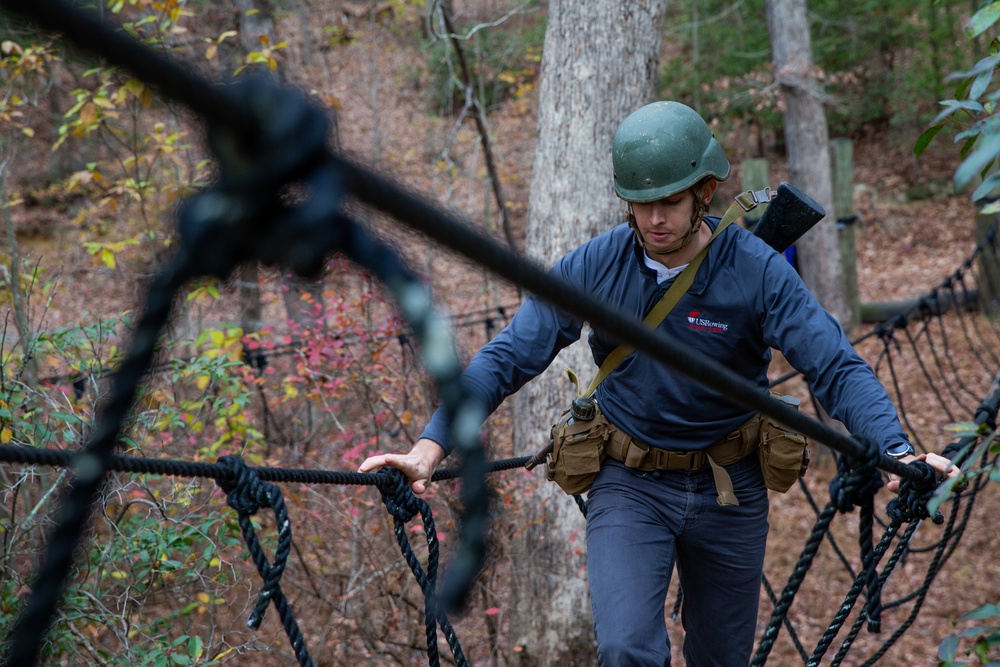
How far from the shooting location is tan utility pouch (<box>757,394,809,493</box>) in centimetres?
246

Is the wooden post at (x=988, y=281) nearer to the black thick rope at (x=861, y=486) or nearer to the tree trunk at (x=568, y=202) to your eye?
the tree trunk at (x=568, y=202)

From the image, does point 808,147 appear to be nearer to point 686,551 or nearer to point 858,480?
point 686,551

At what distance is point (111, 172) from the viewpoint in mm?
10562

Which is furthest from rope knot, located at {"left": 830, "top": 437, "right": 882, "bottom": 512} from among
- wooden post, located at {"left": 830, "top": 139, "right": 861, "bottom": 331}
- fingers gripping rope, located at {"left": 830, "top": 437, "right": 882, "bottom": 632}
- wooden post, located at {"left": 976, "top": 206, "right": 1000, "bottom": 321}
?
wooden post, located at {"left": 976, "top": 206, "right": 1000, "bottom": 321}

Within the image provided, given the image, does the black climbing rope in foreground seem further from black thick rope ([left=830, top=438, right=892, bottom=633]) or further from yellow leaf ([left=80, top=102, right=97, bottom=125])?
yellow leaf ([left=80, top=102, right=97, bottom=125])

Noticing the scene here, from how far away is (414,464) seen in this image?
2.11m

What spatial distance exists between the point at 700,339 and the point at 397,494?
37.6 inches

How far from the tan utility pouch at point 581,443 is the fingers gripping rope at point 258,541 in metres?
1.07

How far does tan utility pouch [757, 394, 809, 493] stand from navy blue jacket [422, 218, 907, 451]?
0.28 ft

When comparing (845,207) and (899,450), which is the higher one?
(845,207)

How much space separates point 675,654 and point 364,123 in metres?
9.70

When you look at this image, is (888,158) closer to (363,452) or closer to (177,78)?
(363,452)

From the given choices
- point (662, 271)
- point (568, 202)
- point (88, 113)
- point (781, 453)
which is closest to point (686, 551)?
point (781, 453)

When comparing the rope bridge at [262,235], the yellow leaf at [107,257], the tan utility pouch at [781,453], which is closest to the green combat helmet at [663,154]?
the tan utility pouch at [781,453]
